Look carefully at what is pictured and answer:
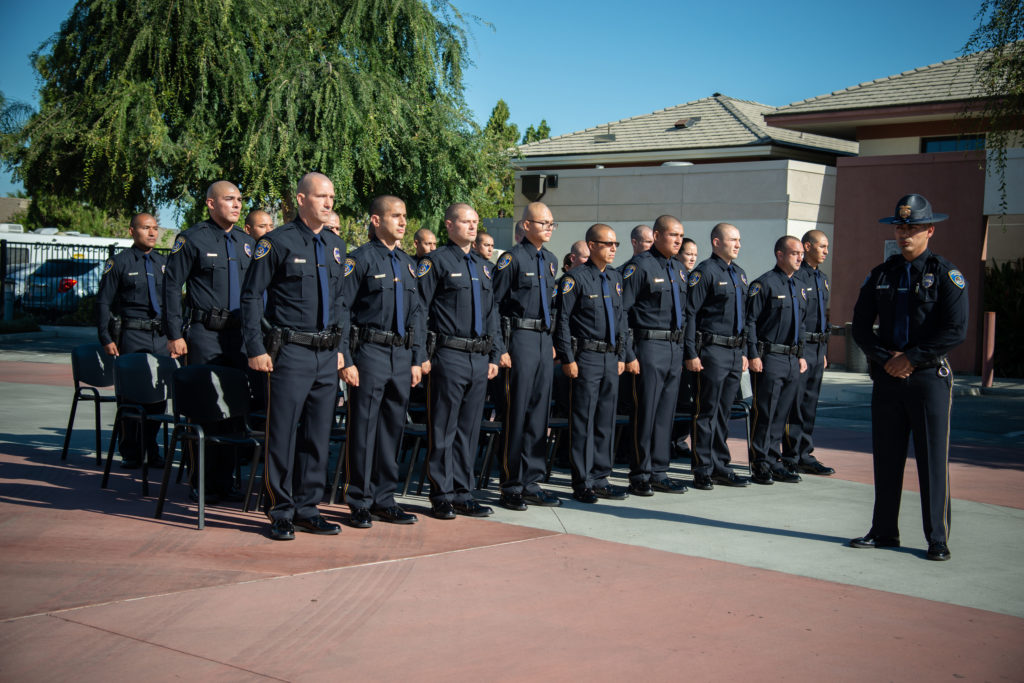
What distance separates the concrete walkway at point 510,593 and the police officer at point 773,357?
0.94m

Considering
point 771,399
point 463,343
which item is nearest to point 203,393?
point 463,343

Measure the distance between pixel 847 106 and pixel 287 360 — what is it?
823 inches

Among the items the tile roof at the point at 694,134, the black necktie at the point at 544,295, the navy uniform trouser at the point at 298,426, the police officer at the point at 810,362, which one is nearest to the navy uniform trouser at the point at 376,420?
the navy uniform trouser at the point at 298,426

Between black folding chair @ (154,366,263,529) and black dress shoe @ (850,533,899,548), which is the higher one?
Answer: black folding chair @ (154,366,263,529)

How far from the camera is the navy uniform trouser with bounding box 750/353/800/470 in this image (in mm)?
9781

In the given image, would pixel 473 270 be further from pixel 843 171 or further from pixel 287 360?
pixel 843 171

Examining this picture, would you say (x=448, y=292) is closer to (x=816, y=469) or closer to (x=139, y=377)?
(x=139, y=377)

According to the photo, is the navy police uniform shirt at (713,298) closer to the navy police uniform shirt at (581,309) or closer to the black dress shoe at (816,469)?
the navy police uniform shirt at (581,309)

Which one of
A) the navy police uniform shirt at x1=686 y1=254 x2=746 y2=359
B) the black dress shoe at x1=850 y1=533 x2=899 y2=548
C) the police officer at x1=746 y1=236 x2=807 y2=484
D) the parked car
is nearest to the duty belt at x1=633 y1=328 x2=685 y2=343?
Result: the navy police uniform shirt at x1=686 y1=254 x2=746 y2=359

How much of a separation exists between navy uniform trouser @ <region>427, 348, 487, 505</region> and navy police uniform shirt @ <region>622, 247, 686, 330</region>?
177 centimetres

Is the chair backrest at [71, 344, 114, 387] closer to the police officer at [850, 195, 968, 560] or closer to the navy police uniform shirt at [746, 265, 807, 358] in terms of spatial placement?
the navy police uniform shirt at [746, 265, 807, 358]

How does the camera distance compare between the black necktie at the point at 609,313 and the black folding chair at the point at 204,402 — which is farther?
the black necktie at the point at 609,313

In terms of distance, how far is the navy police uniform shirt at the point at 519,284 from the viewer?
27.1ft

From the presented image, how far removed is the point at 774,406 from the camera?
9844 millimetres
